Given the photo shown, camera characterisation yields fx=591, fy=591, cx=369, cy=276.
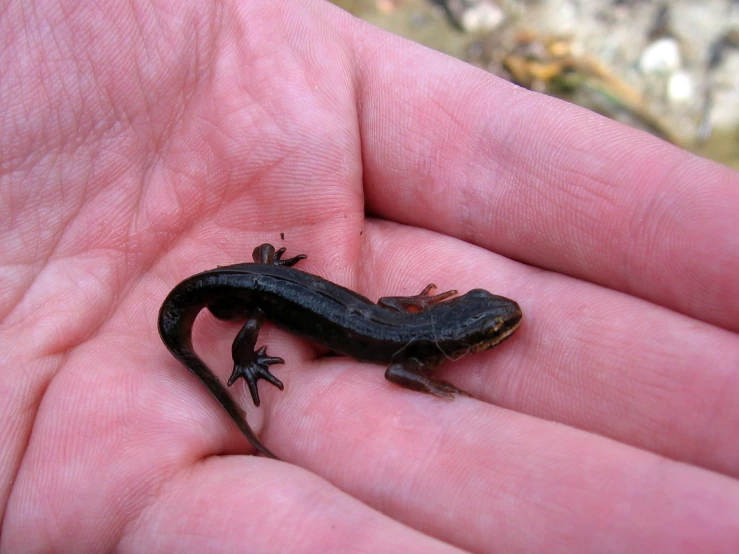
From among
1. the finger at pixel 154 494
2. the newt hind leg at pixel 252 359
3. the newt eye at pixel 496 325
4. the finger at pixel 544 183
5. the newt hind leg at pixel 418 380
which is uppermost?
the finger at pixel 544 183

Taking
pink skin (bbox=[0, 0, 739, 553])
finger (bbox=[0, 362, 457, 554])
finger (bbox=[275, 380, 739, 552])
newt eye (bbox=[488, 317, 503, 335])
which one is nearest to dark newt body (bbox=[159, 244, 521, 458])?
newt eye (bbox=[488, 317, 503, 335])

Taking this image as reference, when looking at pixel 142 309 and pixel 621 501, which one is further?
pixel 142 309

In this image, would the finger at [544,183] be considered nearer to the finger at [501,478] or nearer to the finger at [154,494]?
the finger at [501,478]

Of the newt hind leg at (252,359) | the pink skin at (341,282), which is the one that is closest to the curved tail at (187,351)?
the pink skin at (341,282)

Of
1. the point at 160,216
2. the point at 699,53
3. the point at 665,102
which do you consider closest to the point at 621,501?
the point at 160,216

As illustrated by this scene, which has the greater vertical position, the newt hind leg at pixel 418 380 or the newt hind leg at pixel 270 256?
the newt hind leg at pixel 270 256

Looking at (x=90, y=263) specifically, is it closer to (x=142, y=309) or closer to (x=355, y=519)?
(x=142, y=309)
